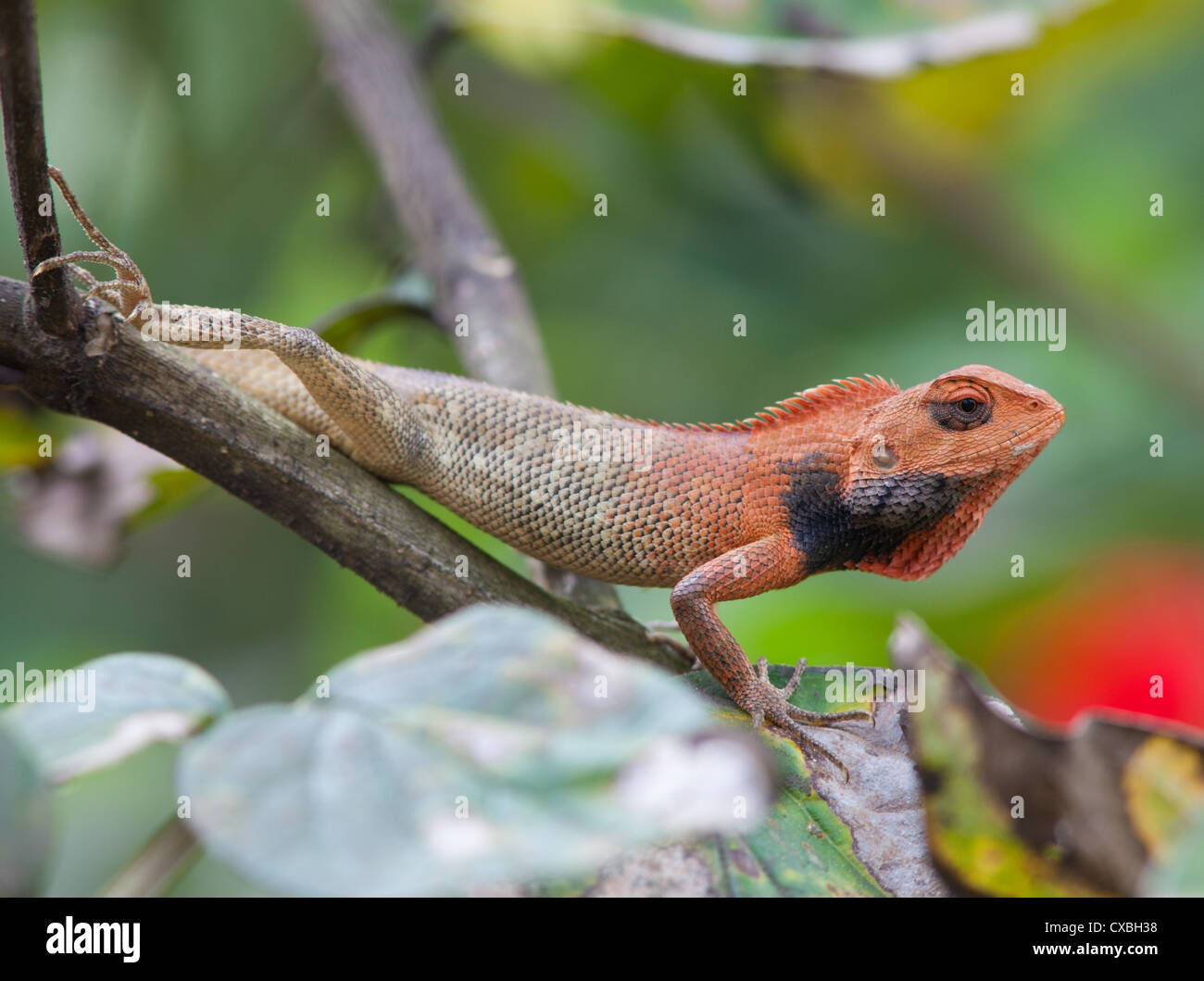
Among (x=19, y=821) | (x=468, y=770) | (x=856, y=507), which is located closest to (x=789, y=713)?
(x=856, y=507)

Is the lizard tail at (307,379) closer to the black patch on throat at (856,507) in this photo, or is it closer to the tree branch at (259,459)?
the tree branch at (259,459)

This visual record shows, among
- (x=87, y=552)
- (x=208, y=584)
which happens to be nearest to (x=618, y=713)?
(x=87, y=552)

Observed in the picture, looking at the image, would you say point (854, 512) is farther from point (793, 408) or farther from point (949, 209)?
point (949, 209)

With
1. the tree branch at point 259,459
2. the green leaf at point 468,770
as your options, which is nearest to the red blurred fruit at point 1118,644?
the tree branch at point 259,459

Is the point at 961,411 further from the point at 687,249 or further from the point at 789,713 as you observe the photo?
the point at 687,249

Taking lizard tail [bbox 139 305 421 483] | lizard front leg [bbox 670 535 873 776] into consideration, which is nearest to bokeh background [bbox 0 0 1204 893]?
lizard front leg [bbox 670 535 873 776]

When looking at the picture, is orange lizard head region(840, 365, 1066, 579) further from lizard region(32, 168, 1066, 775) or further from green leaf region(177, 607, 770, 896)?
green leaf region(177, 607, 770, 896)
